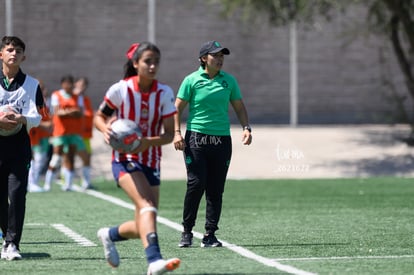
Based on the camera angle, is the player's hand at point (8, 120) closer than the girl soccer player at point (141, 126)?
No

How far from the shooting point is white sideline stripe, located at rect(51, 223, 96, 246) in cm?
1133

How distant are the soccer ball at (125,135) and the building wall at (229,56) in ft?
78.1

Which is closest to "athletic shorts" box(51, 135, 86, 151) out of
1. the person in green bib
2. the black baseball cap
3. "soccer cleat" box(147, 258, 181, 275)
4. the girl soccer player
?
the person in green bib

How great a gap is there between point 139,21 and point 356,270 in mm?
25025

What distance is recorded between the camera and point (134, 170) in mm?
8383

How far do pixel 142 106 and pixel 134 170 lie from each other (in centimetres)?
52

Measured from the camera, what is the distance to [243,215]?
48.6ft

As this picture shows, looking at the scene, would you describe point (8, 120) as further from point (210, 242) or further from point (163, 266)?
point (210, 242)

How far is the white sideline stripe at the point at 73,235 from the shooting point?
37.2 ft

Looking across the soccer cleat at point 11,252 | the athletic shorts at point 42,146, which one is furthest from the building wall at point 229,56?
the soccer cleat at point 11,252

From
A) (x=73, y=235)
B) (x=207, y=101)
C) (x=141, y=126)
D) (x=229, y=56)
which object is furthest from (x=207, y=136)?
(x=229, y=56)

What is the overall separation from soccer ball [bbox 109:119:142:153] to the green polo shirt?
9.43 feet

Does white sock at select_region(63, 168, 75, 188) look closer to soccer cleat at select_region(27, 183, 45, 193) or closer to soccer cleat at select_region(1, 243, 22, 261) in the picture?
soccer cleat at select_region(27, 183, 45, 193)

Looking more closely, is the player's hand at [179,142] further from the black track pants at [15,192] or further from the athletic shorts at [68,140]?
the athletic shorts at [68,140]
